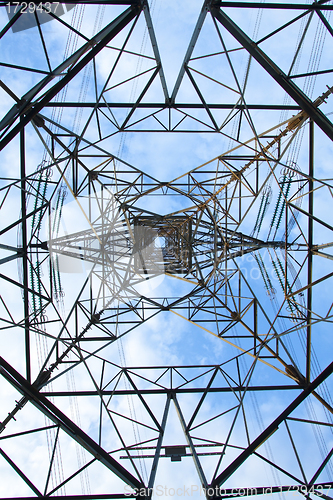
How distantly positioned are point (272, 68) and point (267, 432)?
10034 millimetres

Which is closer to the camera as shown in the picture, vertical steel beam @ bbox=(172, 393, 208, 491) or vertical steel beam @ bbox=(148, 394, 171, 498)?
vertical steel beam @ bbox=(148, 394, 171, 498)

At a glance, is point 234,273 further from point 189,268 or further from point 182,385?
point 182,385

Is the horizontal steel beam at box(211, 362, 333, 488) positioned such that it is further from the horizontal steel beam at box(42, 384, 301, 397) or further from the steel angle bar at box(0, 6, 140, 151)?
the steel angle bar at box(0, 6, 140, 151)

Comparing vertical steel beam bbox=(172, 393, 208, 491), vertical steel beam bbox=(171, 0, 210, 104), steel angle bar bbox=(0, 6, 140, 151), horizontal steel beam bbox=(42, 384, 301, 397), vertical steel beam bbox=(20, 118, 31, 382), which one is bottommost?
vertical steel beam bbox=(172, 393, 208, 491)

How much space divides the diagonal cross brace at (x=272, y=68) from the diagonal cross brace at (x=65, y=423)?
10.4m

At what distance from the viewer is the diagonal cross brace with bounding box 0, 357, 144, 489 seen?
8094mm

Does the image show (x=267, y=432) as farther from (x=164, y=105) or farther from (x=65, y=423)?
(x=164, y=105)

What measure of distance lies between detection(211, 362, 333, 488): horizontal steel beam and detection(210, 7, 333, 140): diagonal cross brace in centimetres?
664

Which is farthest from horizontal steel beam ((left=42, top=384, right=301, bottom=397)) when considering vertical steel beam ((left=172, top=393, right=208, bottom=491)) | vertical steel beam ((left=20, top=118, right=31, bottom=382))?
vertical steel beam ((left=20, top=118, right=31, bottom=382))

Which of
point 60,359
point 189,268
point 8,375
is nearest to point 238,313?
point 189,268

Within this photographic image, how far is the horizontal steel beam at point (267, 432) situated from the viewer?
26.8 ft

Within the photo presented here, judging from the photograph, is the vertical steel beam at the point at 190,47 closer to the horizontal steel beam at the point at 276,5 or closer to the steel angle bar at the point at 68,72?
the horizontal steel beam at the point at 276,5

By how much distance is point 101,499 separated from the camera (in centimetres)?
809

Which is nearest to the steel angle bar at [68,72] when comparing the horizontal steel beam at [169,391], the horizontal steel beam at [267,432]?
the horizontal steel beam at [169,391]
